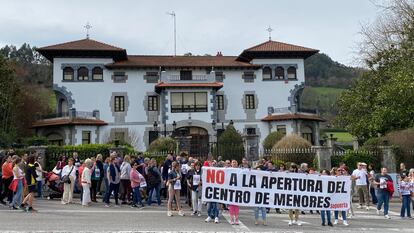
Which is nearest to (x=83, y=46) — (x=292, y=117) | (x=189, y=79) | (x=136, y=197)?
(x=189, y=79)

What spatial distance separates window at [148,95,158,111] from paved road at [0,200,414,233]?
87.9 ft

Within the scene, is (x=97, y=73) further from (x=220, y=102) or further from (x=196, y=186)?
(x=196, y=186)

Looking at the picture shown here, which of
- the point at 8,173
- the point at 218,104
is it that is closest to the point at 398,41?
the point at 218,104

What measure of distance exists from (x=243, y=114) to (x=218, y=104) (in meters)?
2.59

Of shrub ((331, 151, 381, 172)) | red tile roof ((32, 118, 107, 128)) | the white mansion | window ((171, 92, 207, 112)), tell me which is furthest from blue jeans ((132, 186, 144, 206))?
window ((171, 92, 207, 112))

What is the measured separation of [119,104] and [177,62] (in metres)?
6.83

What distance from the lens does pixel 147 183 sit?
16.9 m

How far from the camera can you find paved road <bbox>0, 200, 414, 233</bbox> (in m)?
11.9

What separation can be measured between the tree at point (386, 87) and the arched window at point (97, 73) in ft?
70.4

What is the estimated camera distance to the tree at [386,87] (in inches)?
1094

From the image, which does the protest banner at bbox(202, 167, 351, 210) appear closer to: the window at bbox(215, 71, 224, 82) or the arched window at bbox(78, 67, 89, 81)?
the window at bbox(215, 71, 224, 82)

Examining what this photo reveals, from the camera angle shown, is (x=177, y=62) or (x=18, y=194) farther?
(x=177, y=62)

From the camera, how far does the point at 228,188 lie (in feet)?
44.1

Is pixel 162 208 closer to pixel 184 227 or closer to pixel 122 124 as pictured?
pixel 184 227
